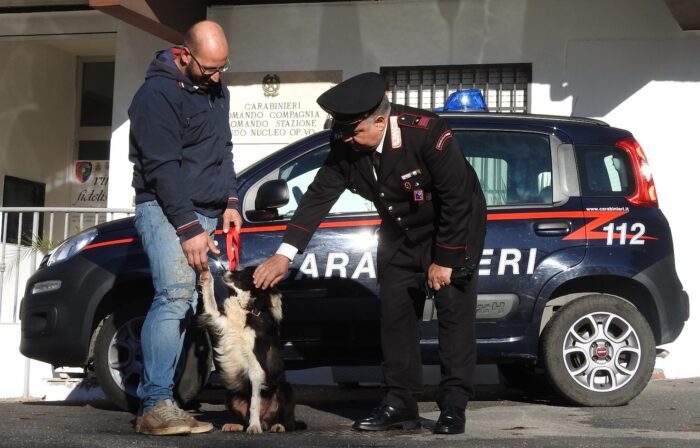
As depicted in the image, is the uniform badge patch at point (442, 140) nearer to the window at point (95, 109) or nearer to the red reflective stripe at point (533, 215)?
the red reflective stripe at point (533, 215)

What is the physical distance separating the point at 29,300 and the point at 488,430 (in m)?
3.21

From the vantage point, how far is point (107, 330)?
714cm

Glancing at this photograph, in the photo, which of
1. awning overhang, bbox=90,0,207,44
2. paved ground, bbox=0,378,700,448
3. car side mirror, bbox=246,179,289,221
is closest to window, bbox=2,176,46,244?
awning overhang, bbox=90,0,207,44

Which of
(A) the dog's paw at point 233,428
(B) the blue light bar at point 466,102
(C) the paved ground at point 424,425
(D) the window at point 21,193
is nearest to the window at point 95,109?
(D) the window at point 21,193

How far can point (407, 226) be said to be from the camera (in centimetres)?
A: 566

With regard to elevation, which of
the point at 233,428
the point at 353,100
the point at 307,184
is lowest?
the point at 233,428

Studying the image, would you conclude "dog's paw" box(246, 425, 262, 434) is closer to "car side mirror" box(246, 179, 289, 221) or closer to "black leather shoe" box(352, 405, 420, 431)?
"black leather shoe" box(352, 405, 420, 431)

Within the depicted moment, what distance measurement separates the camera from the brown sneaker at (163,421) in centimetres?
554

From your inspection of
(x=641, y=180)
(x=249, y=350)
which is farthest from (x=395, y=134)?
(x=641, y=180)

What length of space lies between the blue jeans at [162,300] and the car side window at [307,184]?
1.66 m

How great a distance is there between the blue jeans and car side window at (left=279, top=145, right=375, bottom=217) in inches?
65.4

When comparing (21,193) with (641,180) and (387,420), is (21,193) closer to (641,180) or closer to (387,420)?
(641,180)

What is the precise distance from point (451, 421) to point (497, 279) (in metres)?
1.78

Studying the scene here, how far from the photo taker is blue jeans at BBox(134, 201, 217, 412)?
18.3ft
